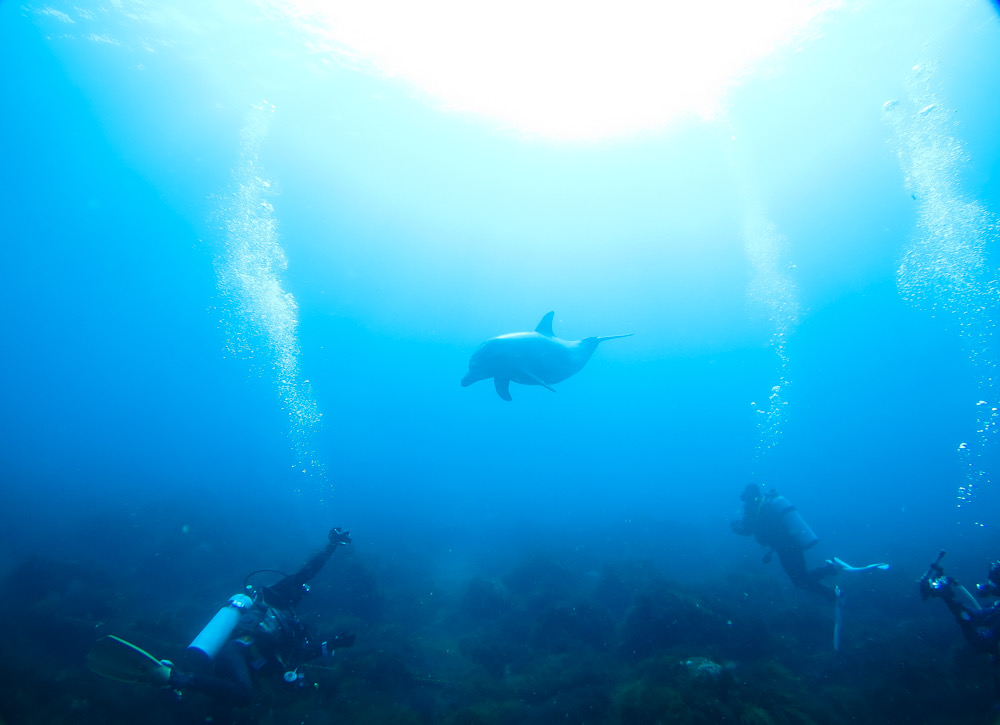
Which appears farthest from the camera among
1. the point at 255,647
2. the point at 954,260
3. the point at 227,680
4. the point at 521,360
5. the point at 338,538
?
the point at 954,260

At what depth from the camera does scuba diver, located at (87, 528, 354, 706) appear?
5270mm

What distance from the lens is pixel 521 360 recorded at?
884 cm

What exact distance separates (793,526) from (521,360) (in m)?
8.75

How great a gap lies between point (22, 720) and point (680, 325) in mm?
77405

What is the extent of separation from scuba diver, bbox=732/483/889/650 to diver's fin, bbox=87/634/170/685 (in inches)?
498

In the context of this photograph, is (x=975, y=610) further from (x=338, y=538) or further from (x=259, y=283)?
(x=259, y=283)

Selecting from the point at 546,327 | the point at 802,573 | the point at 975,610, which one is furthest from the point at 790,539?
the point at 546,327

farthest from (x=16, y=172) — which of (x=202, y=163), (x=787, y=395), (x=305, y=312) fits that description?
(x=787, y=395)

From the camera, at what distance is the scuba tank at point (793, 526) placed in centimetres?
1057

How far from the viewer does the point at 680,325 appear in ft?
235

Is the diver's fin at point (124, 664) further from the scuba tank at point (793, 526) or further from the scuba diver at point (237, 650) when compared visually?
the scuba tank at point (793, 526)

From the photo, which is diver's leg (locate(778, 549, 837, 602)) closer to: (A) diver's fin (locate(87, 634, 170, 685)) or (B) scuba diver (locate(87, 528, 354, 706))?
(B) scuba diver (locate(87, 528, 354, 706))

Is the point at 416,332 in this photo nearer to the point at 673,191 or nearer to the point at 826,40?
the point at 673,191

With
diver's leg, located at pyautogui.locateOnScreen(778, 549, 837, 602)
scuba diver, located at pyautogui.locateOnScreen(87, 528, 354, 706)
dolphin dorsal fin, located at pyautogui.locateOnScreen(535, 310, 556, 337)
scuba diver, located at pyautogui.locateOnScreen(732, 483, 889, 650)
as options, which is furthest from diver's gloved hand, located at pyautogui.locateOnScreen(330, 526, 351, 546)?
diver's leg, located at pyautogui.locateOnScreen(778, 549, 837, 602)
